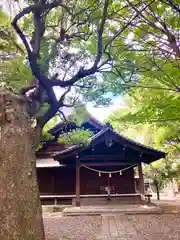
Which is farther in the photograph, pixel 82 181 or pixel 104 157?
pixel 82 181

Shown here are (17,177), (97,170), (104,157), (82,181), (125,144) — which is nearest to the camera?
(17,177)

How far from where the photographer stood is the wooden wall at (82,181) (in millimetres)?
13992

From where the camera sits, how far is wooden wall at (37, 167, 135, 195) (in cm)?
1399

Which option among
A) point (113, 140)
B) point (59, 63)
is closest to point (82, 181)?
point (113, 140)

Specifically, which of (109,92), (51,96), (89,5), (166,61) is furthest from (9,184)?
(166,61)

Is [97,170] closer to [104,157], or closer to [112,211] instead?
[104,157]

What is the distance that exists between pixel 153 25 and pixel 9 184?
15.2ft

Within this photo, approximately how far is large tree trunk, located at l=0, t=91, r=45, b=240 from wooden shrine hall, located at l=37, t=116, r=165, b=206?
7415 millimetres

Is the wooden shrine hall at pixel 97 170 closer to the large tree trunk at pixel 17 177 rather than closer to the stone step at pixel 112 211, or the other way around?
the stone step at pixel 112 211

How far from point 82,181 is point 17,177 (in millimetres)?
10690

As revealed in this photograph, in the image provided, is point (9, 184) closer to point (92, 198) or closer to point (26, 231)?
point (26, 231)

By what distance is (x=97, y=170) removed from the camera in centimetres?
1256

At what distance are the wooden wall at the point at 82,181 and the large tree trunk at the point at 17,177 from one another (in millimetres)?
10305

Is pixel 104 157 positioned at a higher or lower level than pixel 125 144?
lower
